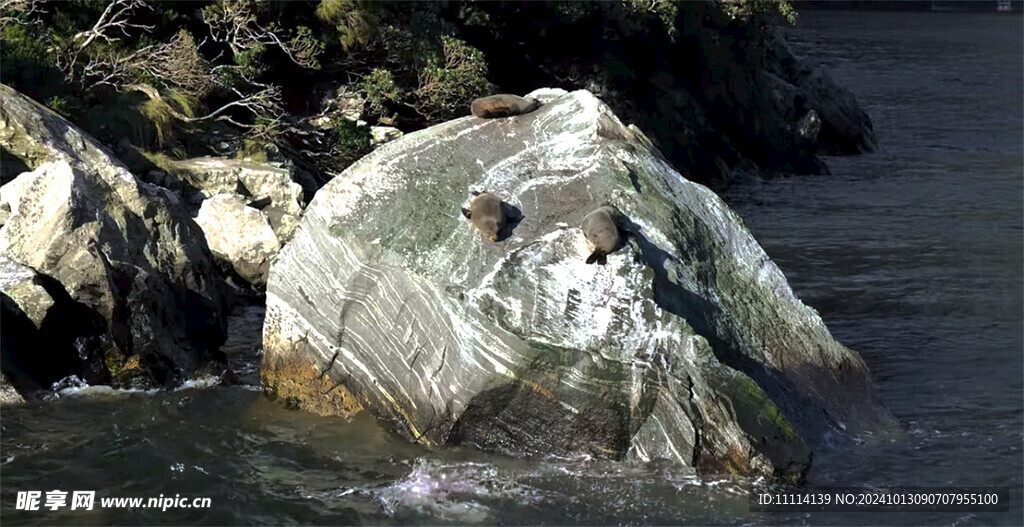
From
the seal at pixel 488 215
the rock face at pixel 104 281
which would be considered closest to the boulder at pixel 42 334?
the rock face at pixel 104 281

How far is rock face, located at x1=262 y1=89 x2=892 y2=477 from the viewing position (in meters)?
10.1

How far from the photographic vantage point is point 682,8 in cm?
2534

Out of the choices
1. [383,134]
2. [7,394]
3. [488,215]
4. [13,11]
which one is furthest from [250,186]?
[488,215]

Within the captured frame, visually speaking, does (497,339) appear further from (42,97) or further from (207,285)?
(42,97)

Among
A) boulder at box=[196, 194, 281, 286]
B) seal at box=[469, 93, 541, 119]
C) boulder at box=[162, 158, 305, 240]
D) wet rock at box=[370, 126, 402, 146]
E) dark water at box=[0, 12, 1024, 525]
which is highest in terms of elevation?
seal at box=[469, 93, 541, 119]

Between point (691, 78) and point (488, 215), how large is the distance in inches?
676

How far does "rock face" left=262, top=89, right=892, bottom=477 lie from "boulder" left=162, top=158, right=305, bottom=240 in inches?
189

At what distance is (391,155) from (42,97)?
24.4 ft

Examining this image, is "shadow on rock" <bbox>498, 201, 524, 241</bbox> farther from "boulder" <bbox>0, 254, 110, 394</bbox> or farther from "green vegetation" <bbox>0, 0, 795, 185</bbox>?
"green vegetation" <bbox>0, 0, 795, 185</bbox>

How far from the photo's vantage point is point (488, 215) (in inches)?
408

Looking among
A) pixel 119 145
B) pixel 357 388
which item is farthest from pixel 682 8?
pixel 357 388

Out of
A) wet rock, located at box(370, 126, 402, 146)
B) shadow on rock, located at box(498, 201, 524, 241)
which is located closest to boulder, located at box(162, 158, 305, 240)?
wet rock, located at box(370, 126, 402, 146)

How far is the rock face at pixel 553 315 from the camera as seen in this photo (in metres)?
10.1

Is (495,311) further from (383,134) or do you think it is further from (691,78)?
(691,78)
